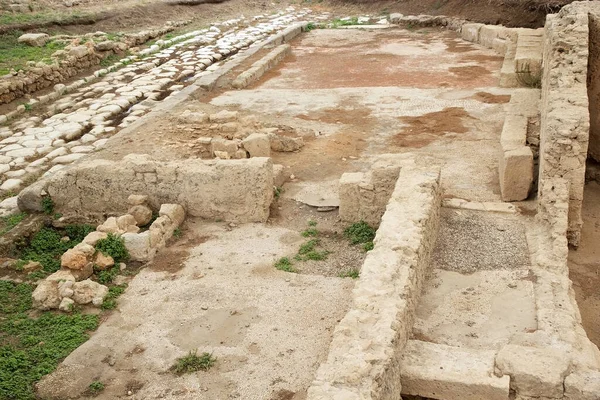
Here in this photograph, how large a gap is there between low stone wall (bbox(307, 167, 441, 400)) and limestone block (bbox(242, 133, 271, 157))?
3318mm

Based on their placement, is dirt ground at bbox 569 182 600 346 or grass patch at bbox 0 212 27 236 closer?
dirt ground at bbox 569 182 600 346

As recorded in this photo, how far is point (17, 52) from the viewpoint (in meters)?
16.3

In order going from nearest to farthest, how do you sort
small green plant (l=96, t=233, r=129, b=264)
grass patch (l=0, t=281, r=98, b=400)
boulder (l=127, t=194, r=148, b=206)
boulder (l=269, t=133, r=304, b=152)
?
grass patch (l=0, t=281, r=98, b=400) → small green plant (l=96, t=233, r=129, b=264) → boulder (l=127, t=194, r=148, b=206) → boulder (l=269, t=133, r=304, b=152)

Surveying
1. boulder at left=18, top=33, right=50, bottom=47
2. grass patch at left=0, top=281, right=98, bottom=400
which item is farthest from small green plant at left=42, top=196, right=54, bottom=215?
A: boulder at left=18, top=33, right=50, bottom=47

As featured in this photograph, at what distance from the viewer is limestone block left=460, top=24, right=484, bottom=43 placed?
17.7 metres

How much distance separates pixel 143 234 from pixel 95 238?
53 centimetres

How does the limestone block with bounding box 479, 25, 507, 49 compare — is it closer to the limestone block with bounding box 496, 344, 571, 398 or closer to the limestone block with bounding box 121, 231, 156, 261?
the limestone block with bounding box 121, 231, 156, 261

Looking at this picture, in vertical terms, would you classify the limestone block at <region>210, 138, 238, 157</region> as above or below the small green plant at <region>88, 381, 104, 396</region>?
above

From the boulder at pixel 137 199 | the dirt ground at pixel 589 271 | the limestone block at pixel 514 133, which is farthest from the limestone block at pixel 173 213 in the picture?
the dirt ground at pixel 589 271

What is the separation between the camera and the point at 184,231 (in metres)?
7.62

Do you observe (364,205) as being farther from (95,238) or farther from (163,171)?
(95,238)

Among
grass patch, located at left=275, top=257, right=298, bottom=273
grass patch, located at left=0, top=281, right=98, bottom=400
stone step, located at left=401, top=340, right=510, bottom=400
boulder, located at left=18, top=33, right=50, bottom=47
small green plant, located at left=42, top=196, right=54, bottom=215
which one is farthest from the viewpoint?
boulder, located at left=18, top=33, right=50, bottom=47

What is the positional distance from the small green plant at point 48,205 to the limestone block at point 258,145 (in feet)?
9.42

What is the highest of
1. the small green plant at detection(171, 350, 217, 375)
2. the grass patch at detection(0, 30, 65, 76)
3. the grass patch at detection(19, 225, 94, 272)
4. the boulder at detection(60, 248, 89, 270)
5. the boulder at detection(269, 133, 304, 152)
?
the grass patch at detection(0, 30, 65, 76)
